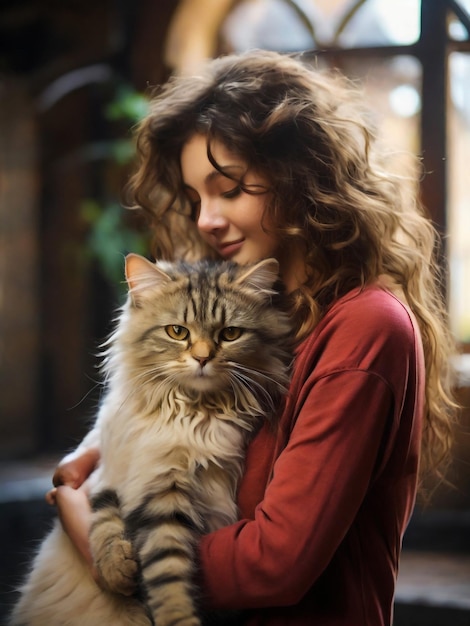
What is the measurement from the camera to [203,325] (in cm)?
139

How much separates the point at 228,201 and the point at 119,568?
27.9 inches

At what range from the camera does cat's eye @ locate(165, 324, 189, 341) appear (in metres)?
1.40

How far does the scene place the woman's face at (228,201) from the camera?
1388 millimetres

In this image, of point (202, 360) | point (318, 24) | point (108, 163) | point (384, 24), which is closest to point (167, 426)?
point (202, 360)

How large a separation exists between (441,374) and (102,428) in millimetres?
729

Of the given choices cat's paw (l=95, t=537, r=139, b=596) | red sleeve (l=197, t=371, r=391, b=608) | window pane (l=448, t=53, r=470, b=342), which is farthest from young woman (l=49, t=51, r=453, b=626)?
window pane (l=448, t=53, r=470, b=342)

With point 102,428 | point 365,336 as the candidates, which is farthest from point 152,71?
point 365,336

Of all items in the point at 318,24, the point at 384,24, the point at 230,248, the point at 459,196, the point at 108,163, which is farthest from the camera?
the point at 108,163

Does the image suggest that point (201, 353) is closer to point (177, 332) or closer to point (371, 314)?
point (177, 332)

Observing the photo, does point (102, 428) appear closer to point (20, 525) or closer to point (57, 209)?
point (20, 525)

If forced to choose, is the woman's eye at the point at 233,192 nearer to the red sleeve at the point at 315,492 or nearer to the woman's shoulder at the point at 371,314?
the woman's shoulder at the point at 371,314

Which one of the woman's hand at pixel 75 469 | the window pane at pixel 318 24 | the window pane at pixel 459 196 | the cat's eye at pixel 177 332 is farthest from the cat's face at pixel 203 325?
the window pane at pixel 318 24

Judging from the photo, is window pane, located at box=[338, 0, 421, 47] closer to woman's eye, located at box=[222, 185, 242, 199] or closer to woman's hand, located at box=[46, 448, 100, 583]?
woman's eye, located at box=[222, 185, 242, 199]

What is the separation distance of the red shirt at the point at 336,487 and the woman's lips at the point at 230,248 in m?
0.29
